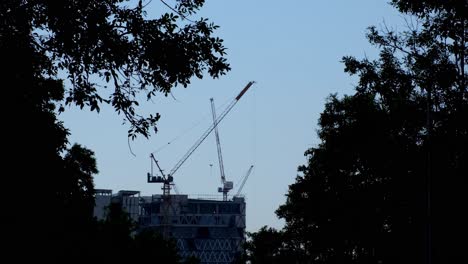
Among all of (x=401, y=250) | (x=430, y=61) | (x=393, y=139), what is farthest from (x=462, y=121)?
(x=401, y=250)

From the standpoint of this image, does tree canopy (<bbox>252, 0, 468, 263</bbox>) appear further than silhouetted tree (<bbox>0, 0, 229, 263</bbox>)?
Yes

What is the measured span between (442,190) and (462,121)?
13.1m

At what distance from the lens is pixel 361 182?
211 feet

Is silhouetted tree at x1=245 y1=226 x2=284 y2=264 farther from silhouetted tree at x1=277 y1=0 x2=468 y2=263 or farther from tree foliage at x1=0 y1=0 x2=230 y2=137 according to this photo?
tree foliage at x1=0 y1=0 x2=230 y2=137

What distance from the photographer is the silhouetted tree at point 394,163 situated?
34.0 m

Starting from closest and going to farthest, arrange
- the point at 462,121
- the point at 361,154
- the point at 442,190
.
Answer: the point at 462,121 < the point at 442,190 < the point at 361,154

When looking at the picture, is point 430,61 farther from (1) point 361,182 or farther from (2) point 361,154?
(1) point 361,182

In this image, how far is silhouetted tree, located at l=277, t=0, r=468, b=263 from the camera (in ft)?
112

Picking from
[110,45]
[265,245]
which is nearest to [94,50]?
[110,45]

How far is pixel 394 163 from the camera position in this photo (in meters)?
52.7

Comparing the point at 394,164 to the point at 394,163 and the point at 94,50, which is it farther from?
the point at 94,50

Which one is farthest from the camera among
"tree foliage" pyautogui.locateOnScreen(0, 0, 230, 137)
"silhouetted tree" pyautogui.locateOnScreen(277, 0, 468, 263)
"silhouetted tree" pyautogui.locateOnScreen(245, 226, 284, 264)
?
"silhouetted tree" pyautogui.locateOnScreen(245, 226, 284, 264)

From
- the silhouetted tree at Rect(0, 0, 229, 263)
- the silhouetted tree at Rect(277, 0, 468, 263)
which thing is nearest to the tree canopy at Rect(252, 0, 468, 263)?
the silhouetted tree at Rect(277, 0, 468, 263)

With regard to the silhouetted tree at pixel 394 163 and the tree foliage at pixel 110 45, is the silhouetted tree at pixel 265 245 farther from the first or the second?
the tree foliage at pixel 110 45
